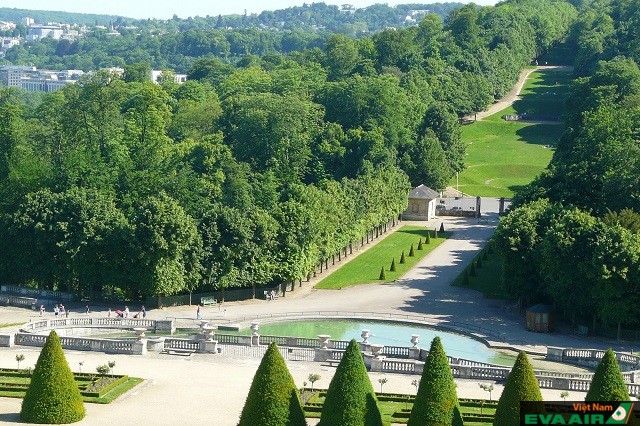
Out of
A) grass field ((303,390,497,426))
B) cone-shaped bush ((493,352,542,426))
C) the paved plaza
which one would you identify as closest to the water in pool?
the paved plaza

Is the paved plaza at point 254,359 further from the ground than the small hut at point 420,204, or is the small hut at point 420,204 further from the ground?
the small hut at point 420,204

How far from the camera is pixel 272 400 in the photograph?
204 feet

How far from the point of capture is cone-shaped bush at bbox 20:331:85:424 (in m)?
68.7

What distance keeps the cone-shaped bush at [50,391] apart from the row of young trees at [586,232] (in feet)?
147

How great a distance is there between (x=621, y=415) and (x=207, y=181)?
104272 millimetres

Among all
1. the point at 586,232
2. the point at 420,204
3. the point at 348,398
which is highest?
the point at 586,232

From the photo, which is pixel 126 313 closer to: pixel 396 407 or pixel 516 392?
pixel 396 407

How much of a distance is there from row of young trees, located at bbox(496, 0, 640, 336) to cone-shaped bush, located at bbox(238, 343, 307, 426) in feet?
141

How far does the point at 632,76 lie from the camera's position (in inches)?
7603

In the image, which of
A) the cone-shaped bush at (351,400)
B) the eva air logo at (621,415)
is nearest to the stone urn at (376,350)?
the cone-shaped bush at (351,400)

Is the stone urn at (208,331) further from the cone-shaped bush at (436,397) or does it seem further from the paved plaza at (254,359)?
the cone-shaped bush at (436,397)

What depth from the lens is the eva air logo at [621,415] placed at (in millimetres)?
45028

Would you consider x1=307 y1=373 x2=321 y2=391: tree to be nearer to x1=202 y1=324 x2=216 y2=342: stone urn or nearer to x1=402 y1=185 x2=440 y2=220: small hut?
x1=202 y1=324 x2=216 y2=342: stone urn

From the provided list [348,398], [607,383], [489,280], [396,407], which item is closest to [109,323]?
[396,407]
